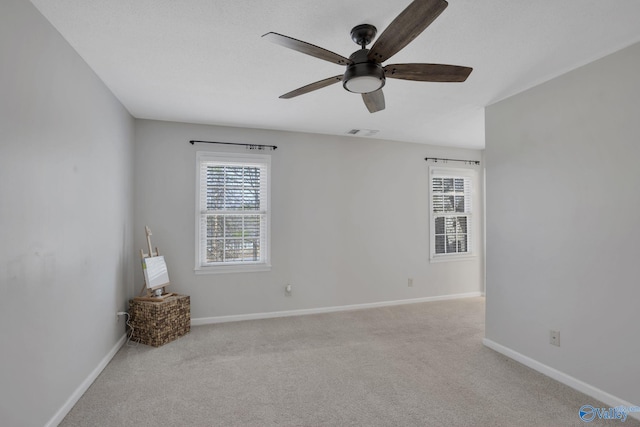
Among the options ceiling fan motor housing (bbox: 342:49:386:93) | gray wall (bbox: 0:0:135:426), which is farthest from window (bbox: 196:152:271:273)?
ceiling fan motor housing (bbox: 342:49:386:93)

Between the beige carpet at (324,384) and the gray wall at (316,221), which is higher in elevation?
the gray wall at (316,221)

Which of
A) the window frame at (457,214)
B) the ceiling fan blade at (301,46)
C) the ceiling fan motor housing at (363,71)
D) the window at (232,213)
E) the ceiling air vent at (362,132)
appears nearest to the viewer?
the ceiling fan blade at (301,46)

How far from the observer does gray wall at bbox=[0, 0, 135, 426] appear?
64.7 inches

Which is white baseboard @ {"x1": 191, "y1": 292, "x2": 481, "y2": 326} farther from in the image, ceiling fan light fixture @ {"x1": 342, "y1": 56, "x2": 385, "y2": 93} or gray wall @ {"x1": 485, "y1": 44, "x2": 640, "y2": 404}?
ceiling fan light fixture @ {"x1": 342, "y1": 56, "x2": 385, "y2": 93}

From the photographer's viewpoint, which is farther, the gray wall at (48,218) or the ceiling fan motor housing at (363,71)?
the ceiling fan motor housing at (363,71)

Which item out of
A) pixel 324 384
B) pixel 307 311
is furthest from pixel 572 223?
pixel 307 311

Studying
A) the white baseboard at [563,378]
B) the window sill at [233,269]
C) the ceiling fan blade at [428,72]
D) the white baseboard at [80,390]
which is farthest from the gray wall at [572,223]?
the white baseboard at [80,390]

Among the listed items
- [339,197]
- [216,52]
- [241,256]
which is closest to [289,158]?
[339,197]

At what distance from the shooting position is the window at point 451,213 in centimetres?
531

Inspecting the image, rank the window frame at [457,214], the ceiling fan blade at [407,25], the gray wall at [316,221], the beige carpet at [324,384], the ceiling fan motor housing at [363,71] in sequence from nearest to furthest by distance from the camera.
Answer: the ceiling fan blade at [407,25] < the ceiling fan motor housing at [363,71] < the beige carpet at [324,384] < the gray wall at [316,221] < the window frame at [457,214]

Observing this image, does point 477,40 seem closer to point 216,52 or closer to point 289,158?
point 216,52

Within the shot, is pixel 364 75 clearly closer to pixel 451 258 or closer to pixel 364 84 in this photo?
pixel 364 84

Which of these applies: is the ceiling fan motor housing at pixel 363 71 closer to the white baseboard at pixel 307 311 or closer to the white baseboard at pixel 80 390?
the white baseboard at pixel 80 390

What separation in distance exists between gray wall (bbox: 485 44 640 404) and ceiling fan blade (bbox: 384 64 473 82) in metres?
1.36
